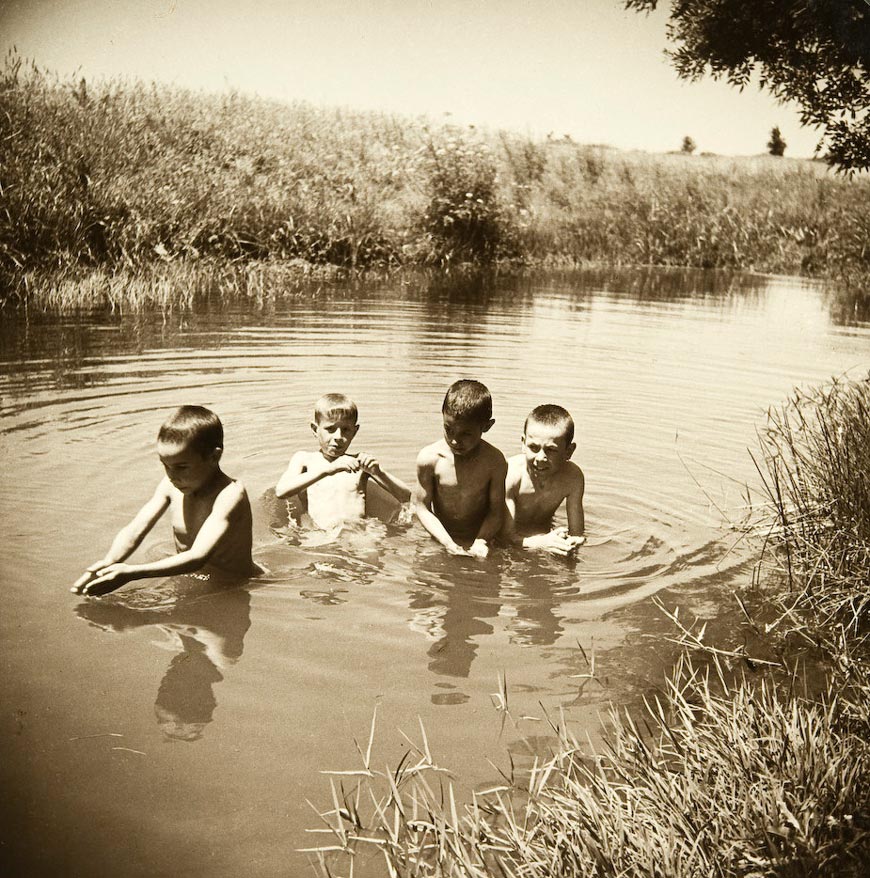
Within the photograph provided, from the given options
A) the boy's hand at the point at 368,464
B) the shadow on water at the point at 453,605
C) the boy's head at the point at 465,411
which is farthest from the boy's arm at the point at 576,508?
the boy's hand at the point at 368,464

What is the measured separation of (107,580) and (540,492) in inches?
109

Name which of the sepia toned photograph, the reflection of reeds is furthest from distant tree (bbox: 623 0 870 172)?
the reflection of reeds

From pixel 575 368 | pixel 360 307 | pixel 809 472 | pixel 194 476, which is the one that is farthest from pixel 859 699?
pixel 360 307

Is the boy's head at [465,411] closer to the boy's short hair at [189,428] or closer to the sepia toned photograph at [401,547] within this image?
the sepia toned photograph at [401,547]

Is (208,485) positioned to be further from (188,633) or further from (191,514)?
(188,633)

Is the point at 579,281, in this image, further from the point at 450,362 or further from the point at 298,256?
the point at 450,362

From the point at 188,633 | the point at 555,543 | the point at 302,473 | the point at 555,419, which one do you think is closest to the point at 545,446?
the point at 555,419

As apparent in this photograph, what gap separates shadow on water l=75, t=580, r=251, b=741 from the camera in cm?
341

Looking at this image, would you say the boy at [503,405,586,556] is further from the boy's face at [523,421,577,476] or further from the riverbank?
the riverbank

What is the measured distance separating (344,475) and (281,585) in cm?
138

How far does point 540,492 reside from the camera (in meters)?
5.84

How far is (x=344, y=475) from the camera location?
6074mm

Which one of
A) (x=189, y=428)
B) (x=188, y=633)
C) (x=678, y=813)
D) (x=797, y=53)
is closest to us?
(x=678, y=813)

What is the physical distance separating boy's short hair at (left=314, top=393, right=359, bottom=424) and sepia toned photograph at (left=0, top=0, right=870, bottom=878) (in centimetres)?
3
